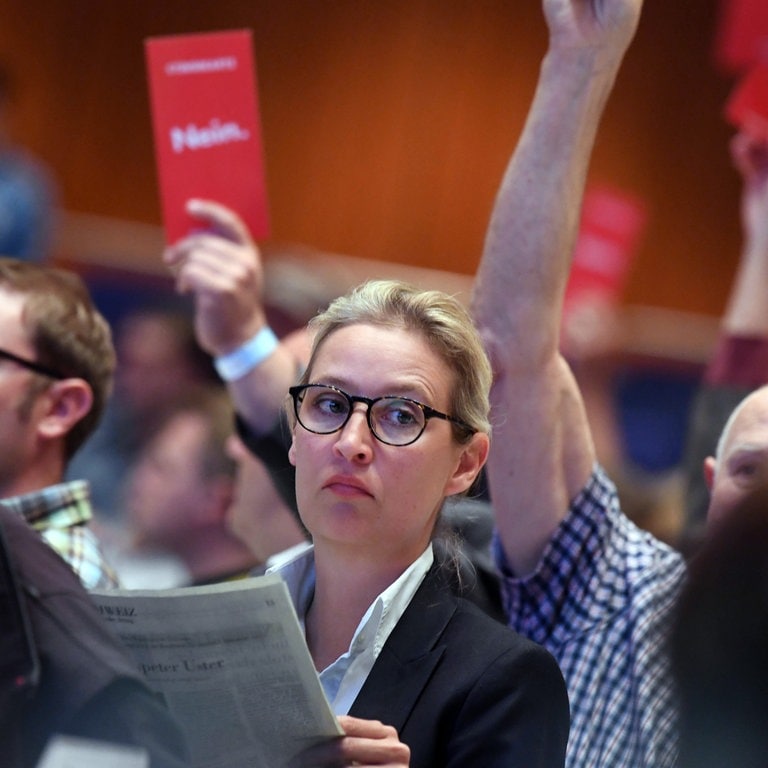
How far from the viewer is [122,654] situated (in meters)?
1.16

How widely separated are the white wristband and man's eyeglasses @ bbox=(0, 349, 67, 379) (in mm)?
302

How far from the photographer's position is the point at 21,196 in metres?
5.00

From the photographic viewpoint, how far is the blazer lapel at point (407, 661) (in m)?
1.59

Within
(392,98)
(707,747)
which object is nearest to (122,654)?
(707,747)

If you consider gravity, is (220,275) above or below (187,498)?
above

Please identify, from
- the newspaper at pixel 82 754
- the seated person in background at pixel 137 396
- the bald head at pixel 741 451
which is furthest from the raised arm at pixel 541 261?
the seated person in background at pixel 137 396

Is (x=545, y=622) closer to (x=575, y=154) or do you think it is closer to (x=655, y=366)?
(x=575, y=154)

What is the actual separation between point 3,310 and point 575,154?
97 centimetres

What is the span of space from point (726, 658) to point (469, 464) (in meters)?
0.87

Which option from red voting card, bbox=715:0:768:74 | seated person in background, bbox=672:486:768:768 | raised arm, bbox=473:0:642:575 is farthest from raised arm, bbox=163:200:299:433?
seated person in background, bbox=672:486:768:768

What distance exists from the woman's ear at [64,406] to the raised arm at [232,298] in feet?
0.84

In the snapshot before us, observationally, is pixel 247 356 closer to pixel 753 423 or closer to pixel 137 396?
pixel 753 423

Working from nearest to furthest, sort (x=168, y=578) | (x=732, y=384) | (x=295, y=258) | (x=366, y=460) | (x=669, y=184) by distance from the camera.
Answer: (x=366, y=460)
(x=732, y=384)
(x=168, y=578)
(x=295, y=258)
(x=669, y=184)

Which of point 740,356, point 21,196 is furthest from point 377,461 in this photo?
point 21,196
